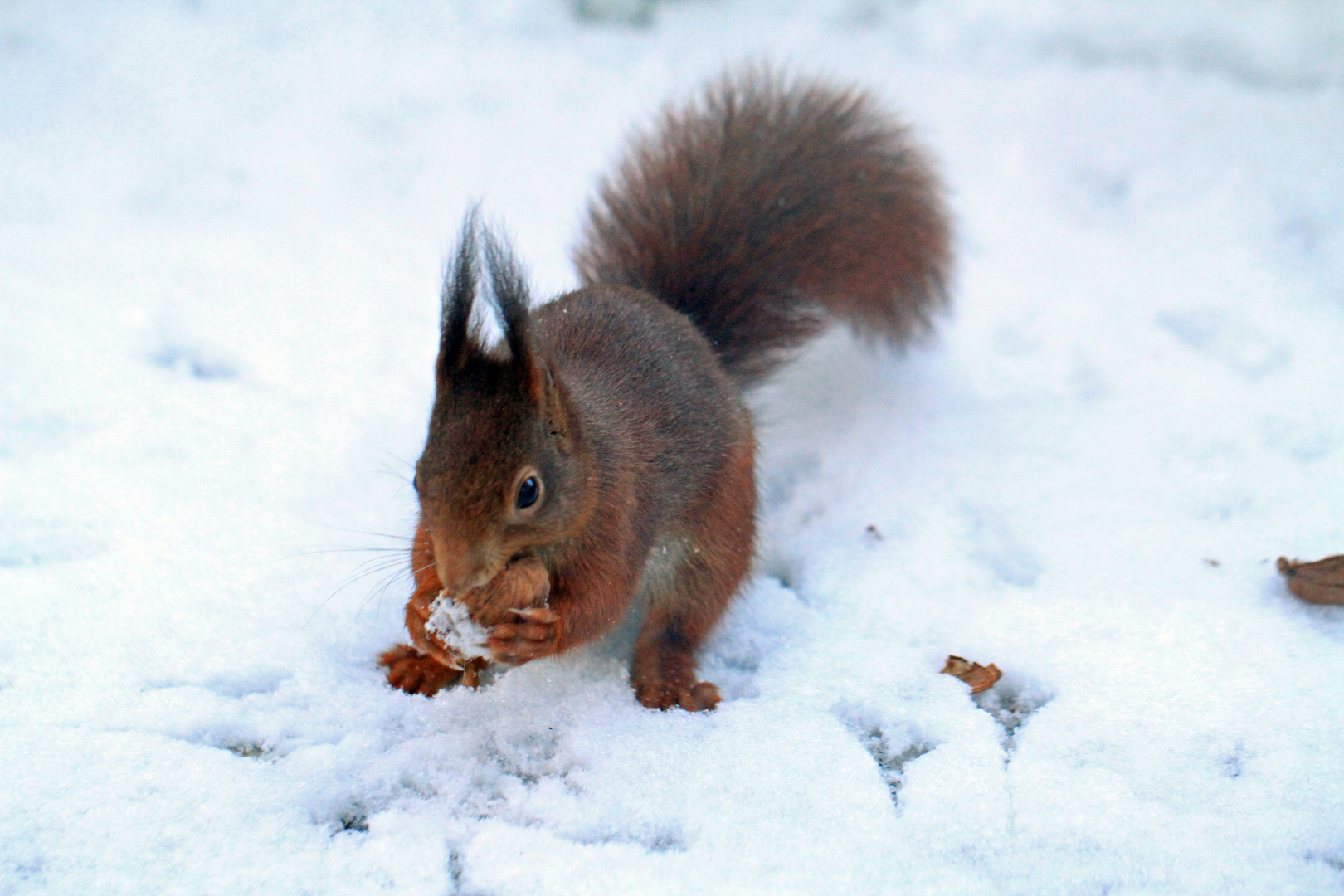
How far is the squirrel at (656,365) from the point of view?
4.49ft

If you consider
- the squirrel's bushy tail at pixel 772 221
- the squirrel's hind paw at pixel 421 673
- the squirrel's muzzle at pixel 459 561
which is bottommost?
the squirrel's hind paw at pixel 421 673

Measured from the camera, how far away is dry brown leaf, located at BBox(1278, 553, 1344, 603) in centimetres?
174

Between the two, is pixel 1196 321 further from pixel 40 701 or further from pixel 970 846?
pixel 40 701

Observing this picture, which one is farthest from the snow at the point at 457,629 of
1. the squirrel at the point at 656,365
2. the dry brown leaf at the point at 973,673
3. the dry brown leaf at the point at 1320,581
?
the dry brown leaf at the point at 1320,581

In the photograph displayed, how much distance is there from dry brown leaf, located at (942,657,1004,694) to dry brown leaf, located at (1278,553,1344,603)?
56 cm

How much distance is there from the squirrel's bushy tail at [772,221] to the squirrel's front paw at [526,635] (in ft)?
2.66

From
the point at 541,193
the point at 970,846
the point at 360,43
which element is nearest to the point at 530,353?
the point at 970,846

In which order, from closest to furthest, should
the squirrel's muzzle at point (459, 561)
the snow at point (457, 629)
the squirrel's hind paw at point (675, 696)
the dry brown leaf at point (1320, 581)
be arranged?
the squirrel's muzzle at point (459, 561) < the snow at point (457, 629) < the squirrel's hind paw at point (675, 696) < the dry brown leaf at point (1320, 581)

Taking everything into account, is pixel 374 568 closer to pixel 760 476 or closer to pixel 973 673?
pixel 760 476

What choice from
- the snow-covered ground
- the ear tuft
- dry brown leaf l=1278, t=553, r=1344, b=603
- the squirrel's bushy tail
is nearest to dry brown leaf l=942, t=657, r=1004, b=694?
the snow-covered ground

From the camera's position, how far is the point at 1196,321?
2629 mm

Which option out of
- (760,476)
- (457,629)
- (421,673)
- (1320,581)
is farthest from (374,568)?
(1320,581)

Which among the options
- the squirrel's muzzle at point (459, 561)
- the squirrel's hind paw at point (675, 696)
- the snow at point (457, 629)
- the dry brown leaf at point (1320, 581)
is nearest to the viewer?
the squirrel's muzzle at point (459, 561)

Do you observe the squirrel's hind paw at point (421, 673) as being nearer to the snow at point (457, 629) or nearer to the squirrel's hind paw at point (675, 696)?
the snow at point (457, 629)
